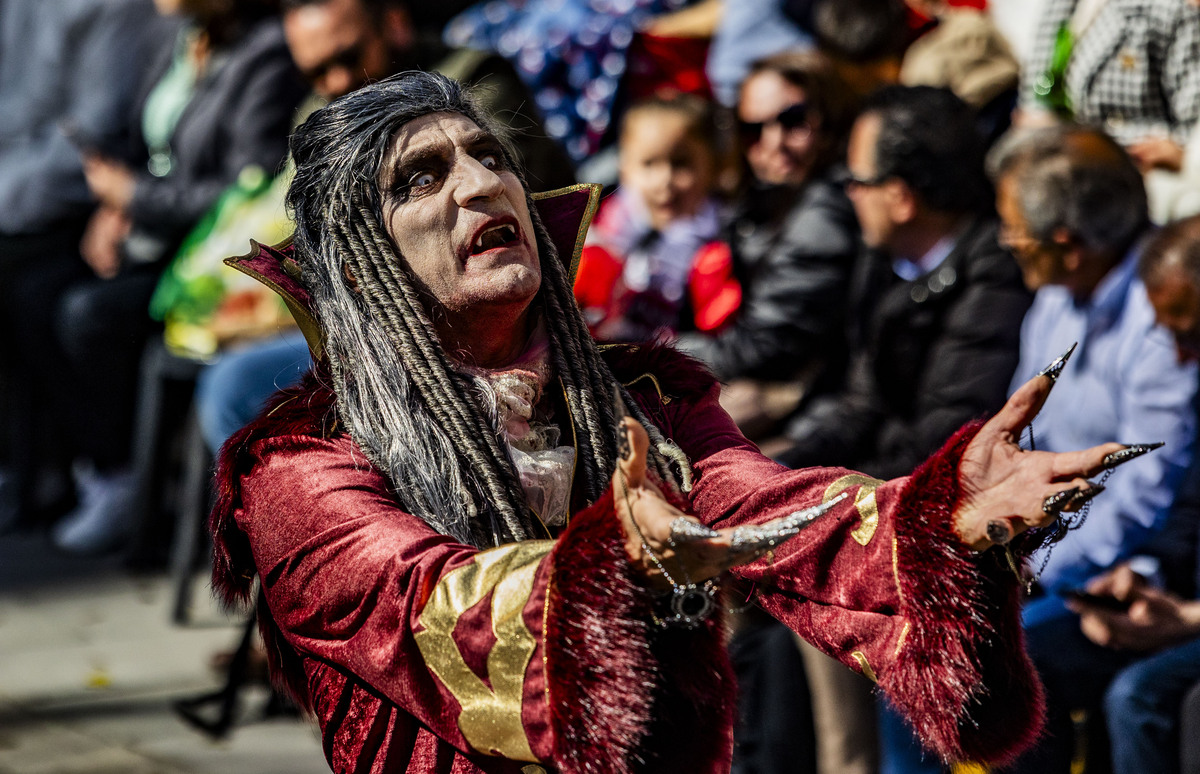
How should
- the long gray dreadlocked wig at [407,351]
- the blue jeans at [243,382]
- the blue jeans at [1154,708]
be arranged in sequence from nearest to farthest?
the long gray dreadlocked wig at [407,351] → the blue jeans at [1154,708] → the blue jeans at [243,382]

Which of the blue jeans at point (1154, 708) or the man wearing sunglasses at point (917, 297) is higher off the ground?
the man wearing sunglasses at point (917, 297)

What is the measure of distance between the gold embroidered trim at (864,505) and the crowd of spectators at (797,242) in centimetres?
19

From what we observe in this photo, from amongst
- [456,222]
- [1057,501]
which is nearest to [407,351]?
[456,222]

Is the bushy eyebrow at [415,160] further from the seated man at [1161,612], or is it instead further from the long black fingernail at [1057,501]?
the seated man at [1161,612]

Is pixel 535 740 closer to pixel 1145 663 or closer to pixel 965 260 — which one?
pixel 1145 663

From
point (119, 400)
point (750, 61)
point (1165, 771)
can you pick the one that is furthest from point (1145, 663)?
point (119, 400)

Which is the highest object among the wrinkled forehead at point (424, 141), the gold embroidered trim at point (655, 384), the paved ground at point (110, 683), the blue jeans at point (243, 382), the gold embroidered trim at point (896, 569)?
the wrinkled forehead at point (424, 141)

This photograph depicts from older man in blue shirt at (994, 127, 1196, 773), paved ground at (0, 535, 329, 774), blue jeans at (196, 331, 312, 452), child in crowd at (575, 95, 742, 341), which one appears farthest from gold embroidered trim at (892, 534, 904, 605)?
blue jeans at (196, 331, 312, 452)

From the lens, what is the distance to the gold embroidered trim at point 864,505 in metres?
1.70

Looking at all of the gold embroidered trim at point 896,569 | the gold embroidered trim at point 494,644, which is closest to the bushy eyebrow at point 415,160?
the gold embroidered trim at point 494,644

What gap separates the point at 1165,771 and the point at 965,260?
142 centimetres

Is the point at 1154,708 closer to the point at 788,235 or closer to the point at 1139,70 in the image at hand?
the point at 788,235

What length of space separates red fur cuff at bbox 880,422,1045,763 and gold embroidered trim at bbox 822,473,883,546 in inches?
2.4

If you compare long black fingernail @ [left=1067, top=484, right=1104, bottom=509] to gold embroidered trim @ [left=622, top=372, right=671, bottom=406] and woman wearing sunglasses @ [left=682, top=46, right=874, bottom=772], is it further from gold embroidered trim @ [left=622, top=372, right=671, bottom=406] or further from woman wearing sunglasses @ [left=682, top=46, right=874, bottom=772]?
woman wearing sunglasses @ [left=682, top=46, right=874, bottom=772]
